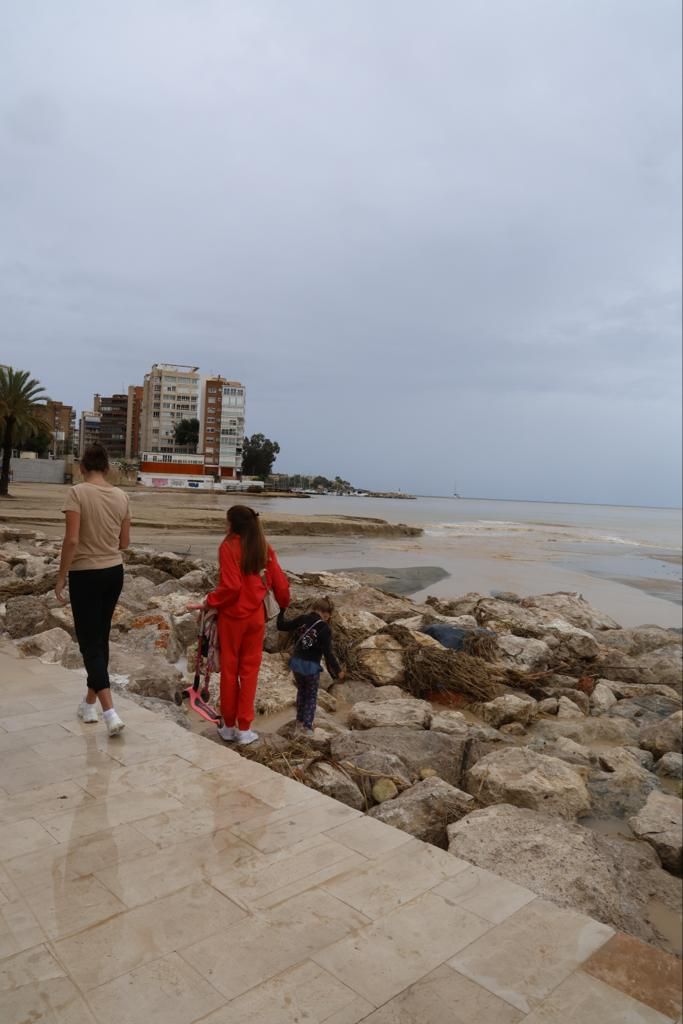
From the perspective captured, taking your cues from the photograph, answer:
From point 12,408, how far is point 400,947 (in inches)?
1474

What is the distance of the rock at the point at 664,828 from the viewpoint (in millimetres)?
4402

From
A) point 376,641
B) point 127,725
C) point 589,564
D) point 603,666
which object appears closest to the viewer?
point 127,725

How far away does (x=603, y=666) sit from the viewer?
30.5 ft

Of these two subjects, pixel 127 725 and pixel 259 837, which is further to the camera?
pixel 127 725

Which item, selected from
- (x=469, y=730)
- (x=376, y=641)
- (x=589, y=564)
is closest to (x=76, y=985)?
(x=469, y=730)

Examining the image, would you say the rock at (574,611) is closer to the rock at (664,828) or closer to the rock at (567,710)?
the rock at (567,710)

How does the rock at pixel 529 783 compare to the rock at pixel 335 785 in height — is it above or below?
below

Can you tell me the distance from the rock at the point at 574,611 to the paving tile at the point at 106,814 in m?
9.86

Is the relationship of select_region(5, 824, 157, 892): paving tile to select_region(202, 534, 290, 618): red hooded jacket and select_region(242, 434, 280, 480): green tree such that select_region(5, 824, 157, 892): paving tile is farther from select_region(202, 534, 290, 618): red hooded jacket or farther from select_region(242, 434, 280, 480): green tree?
select_region(242, 434, 280, 480): green tree

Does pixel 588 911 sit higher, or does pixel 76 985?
pixel 76 985

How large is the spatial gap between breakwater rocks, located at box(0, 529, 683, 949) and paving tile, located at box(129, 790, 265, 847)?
2.56 feet

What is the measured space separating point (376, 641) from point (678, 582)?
17095 millimetres

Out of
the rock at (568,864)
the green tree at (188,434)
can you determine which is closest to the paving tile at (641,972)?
the rock at (568,864)

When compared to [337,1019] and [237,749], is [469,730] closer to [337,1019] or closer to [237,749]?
[237,749]
